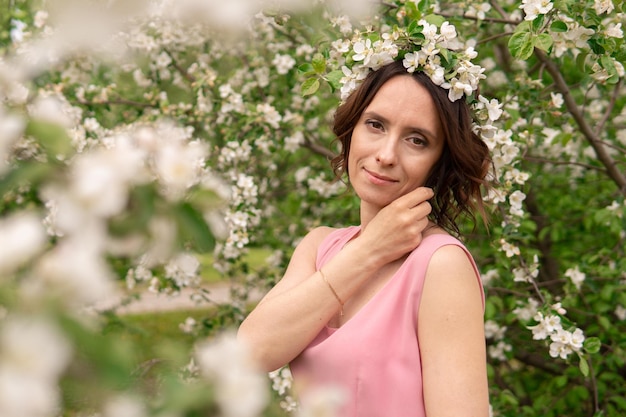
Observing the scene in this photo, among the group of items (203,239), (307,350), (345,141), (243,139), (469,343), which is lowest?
(203,239)

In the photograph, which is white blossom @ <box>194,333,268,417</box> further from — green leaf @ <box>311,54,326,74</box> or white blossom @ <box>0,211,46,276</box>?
green leaf @ <box>311,54,326,74</box>

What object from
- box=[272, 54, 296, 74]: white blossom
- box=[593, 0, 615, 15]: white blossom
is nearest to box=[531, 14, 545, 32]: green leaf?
box=[593, 0, 615, 15]: white blossom

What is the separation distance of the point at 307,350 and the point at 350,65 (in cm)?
88

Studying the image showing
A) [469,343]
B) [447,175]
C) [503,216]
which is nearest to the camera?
[469,343]

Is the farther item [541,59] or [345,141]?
[541,59]

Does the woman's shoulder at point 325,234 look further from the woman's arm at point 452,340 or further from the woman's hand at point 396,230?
the woman's arm at point 452,340

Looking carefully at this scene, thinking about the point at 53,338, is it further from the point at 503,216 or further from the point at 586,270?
the point at 586,270

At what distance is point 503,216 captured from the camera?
2.86 metres

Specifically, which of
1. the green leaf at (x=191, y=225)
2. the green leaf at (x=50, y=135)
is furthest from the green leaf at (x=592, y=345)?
the green leaf at (x=50, y=135)

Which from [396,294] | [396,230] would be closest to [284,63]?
[396,230]

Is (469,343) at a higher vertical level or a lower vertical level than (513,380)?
Answer: lower

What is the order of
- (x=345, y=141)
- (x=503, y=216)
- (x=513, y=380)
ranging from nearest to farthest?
(x=345, y=141) < (x=503, y=216) < (x=513, y=380)

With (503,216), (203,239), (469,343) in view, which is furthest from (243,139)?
(203,239)

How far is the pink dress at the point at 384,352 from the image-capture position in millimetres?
1748
